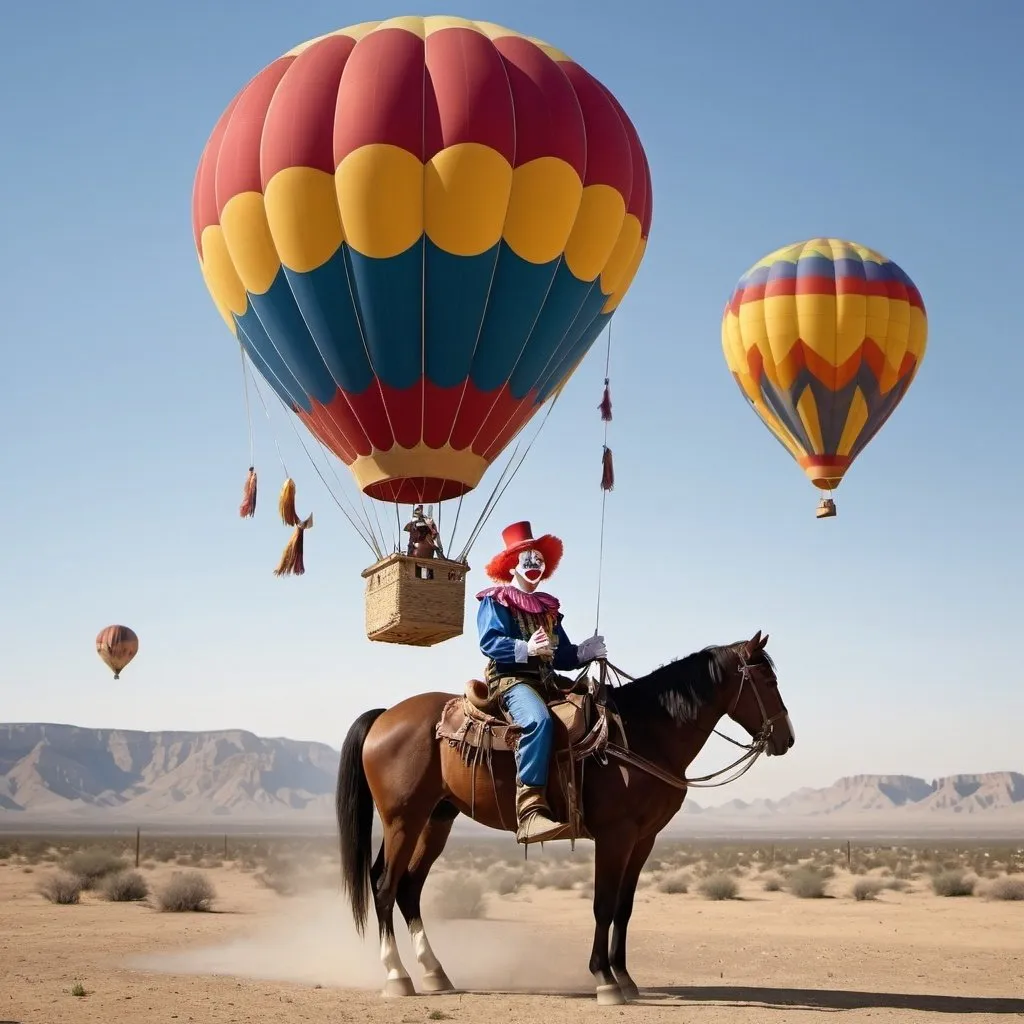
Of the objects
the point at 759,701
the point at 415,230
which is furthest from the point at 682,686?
the point at 415,230

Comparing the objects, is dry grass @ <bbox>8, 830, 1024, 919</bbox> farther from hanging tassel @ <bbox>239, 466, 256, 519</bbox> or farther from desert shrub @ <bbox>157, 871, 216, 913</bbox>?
hanging tassel @ <bbox>239, 466, 256, 519</bbox>

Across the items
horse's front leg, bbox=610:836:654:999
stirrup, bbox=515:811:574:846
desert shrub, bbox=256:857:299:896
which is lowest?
desert shrub, bbox=256:857:299:896

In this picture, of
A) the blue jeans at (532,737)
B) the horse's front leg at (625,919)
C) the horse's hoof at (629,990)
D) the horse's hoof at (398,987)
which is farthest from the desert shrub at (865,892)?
the blue jeans at (532,737)

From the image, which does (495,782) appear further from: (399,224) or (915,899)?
(915,899)

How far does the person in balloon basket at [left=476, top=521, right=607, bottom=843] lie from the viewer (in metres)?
11.2

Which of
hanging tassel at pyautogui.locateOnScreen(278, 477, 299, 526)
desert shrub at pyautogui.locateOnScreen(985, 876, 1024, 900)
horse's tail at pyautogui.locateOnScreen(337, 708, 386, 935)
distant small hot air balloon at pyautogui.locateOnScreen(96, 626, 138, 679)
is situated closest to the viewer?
horse's tail at pyautogui.locateOnScreen(337, 708, 386, 935)

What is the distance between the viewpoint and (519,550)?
486 inches

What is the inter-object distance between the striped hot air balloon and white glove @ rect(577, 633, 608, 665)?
658cm

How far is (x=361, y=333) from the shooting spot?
17594 mm

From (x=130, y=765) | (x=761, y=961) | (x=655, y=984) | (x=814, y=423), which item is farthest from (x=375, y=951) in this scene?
(x=130, y=765)

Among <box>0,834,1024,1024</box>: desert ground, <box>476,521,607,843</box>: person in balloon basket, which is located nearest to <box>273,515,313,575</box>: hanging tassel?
<box>0,834,1024,1024</box>: desert ground

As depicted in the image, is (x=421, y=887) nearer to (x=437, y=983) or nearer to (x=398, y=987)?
(x=437, y=983)

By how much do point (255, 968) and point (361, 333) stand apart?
821cm

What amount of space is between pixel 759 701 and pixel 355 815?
405cm
